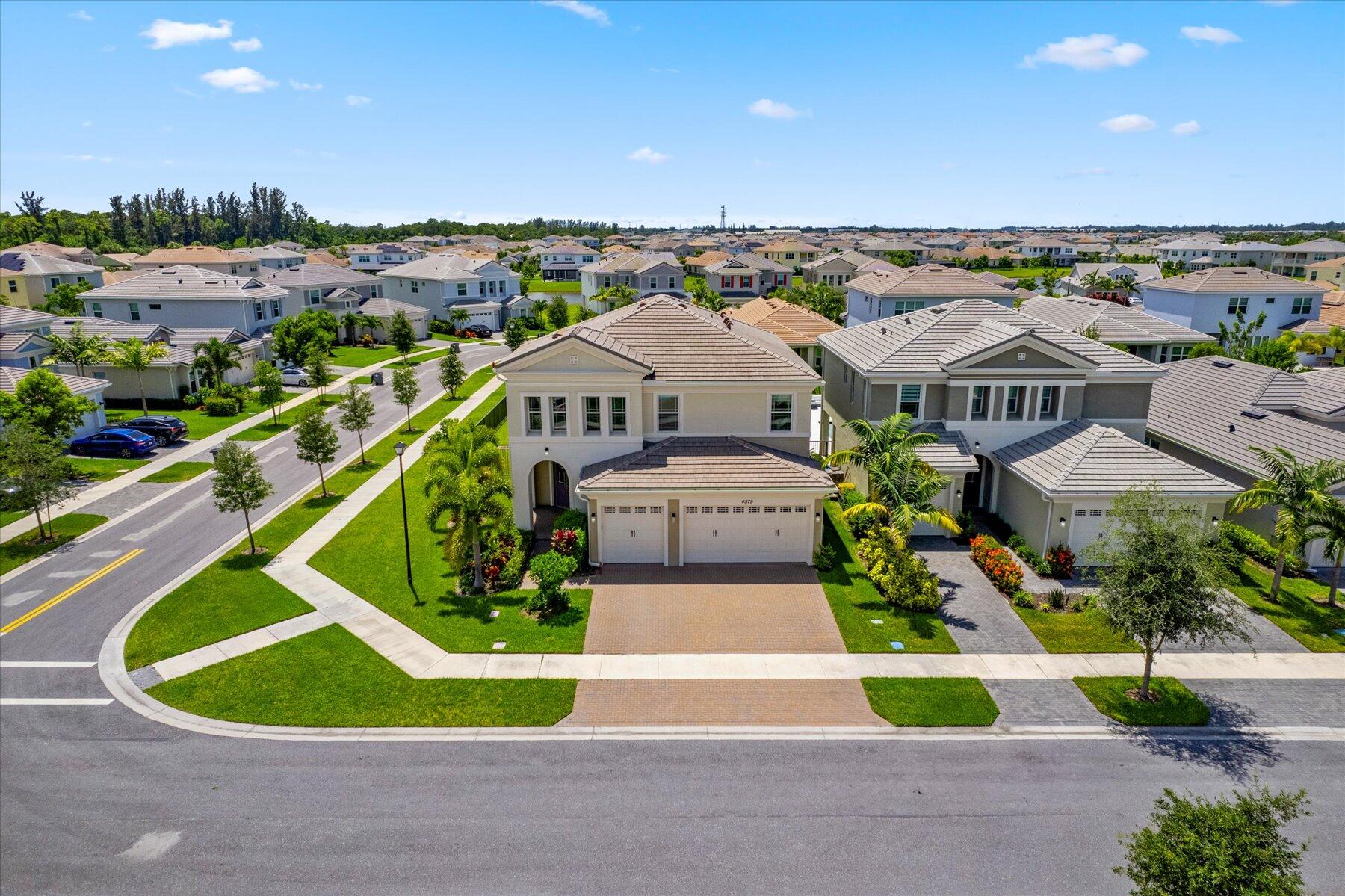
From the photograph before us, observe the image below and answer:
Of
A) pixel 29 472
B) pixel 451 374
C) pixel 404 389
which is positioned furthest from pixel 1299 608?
pixel 451 374

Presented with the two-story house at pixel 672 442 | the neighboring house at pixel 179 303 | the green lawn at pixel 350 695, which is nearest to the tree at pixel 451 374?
the neighboring house at pixel 179 303

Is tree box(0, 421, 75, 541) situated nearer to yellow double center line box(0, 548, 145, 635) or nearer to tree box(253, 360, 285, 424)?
yellow double center line box(0, 548, 145, 635)

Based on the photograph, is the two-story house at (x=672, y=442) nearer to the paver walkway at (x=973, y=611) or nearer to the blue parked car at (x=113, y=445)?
the paver walkway at (x=973, y=611)

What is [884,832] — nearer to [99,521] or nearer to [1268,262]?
[99,521]

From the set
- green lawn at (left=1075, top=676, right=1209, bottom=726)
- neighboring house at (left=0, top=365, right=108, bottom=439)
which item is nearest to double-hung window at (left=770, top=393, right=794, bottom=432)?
green lawn at (left=1075, top=676, right=1209, bottom=726)

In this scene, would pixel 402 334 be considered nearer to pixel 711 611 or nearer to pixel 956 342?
pixel 956 342

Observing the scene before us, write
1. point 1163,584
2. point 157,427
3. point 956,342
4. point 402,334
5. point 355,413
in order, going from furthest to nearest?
point 402,334, point 157,427, point 355,413, point 956,342, point 1163,584
